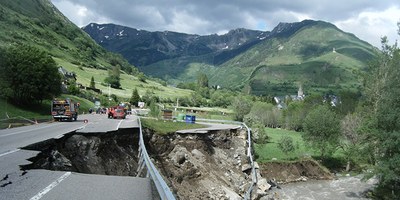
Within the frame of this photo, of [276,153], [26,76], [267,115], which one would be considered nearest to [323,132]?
[276,153]

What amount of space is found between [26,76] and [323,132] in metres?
48.2

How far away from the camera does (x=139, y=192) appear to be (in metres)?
10.5

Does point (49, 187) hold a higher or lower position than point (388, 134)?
lower

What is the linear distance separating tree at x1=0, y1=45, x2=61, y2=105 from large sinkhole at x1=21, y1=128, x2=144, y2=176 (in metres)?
28.6

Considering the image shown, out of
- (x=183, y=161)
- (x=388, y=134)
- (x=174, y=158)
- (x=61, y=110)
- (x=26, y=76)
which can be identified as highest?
(x=26, y=76)

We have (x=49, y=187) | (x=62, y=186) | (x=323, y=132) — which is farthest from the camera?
(x=323, y=132)

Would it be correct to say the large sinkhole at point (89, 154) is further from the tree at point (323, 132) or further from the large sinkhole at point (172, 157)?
the tree at point (323, 132)

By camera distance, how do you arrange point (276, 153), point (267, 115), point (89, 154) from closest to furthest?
point (89, 154)
point (276, 153)
point (267, 115)

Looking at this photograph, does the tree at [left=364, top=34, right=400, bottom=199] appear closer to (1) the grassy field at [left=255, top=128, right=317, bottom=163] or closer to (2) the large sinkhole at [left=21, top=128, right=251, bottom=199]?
(2) the large sinkhole at [left=21, top=128, right=251, bottom=199]

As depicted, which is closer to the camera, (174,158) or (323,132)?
(174,158)

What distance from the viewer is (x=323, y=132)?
6344cm

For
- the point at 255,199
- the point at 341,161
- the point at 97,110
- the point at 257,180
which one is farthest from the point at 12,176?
the point at 97,110

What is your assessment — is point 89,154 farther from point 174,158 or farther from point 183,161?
point 183,161

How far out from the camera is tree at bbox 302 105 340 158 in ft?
207
